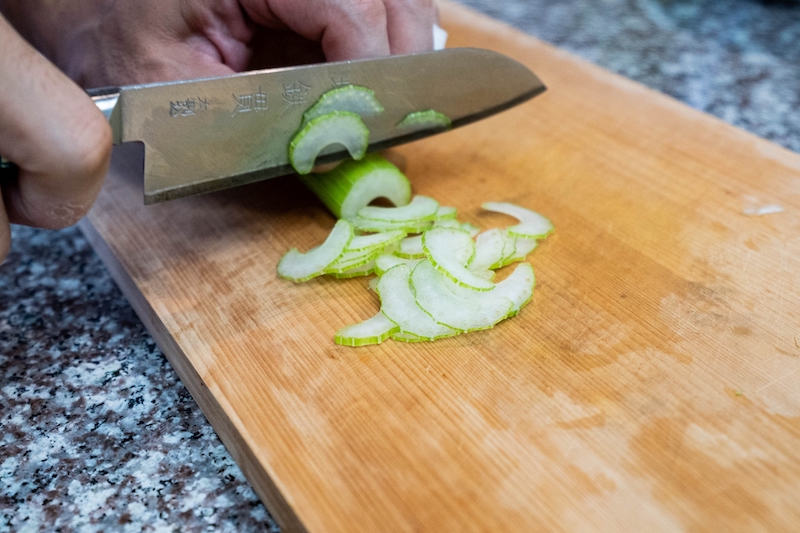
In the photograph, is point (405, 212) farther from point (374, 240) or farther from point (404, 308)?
point (404, 308)

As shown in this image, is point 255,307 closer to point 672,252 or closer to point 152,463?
point 152,463

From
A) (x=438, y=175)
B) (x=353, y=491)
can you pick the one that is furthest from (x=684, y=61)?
(x=353, y=491)

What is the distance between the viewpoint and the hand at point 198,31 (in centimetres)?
148

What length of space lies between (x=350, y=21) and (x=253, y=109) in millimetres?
321

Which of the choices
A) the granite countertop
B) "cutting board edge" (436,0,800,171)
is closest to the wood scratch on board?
"cutting board edge" (436,0,800,171)

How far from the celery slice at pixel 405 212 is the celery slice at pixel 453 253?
4.6 inches

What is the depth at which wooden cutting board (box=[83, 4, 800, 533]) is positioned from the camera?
98 cm

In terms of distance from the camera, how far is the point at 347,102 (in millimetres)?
1434

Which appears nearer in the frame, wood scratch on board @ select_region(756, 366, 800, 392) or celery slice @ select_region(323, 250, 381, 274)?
wood scratch on board @ select_region(756, 366, 800, 392)

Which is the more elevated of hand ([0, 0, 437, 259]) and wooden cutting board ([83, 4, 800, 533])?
hand ([0, 0, 437, 259])

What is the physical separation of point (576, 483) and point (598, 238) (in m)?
0.67

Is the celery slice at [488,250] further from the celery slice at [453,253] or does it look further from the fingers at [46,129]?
the fingers at [46,129]

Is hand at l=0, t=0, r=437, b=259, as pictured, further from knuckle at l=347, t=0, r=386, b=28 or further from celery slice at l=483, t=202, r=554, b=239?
celery slice at l=483, t=202, r=554, b=239

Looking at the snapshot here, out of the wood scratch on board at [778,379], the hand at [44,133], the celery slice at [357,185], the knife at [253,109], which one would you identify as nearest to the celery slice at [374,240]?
the celery slice at [357,185]
